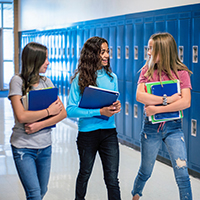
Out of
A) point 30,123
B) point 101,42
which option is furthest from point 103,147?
point 101,42

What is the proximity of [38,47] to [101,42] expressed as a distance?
0.48 m

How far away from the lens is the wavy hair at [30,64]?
209cm

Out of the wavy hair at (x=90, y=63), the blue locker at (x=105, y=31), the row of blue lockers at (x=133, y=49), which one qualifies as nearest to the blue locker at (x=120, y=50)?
the row of blue lockers at (x=133, y=49)

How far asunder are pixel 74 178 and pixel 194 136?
141cm

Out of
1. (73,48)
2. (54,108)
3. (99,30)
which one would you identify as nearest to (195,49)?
(54,108)

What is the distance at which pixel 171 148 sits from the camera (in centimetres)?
243

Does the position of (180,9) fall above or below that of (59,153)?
above

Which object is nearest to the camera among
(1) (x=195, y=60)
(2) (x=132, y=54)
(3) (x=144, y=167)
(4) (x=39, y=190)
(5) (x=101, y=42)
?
(4) (x=39, y=190)

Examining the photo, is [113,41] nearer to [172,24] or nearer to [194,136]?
[172,24]

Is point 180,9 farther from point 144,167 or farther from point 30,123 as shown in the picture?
point 30,123

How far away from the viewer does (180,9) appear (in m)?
3.91

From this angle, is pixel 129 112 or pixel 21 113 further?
pixel 129 112

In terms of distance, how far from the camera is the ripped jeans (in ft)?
7.78

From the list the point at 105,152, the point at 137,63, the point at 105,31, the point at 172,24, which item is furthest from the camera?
the point at 105,31
